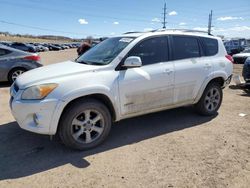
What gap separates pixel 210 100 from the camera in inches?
222

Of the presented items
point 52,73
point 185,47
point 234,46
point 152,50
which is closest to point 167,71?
point 152,50

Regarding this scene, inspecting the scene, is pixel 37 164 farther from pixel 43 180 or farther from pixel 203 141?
pixel 203 141

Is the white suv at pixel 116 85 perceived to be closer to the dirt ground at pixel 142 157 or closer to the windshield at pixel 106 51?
the windshield at pixel 106 51

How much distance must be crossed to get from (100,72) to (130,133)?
134 cm

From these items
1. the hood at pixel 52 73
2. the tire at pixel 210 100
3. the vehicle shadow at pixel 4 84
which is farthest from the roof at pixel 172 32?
the vehicle shadow at pixel 4 84

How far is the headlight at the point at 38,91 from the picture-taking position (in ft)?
12.1

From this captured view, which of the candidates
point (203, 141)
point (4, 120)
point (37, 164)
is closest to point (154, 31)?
point (203, 141)

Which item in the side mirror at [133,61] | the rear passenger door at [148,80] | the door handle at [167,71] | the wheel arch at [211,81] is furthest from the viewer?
the wheel arch at [211,81]

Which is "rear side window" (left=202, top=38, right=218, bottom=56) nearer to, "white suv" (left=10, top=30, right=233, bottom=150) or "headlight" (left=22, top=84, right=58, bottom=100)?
"white suv" (left=10, top=30, right=233, bottom=150)

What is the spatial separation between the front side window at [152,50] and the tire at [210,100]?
1.35 metres

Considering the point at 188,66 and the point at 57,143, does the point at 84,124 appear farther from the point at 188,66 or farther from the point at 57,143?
the point at 188,66

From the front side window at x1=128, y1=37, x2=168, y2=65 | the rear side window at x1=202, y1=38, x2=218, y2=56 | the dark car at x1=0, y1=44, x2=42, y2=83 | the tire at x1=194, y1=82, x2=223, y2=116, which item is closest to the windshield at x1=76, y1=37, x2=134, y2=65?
the front side window at x1=128, y1=37, x2=168, y2=65

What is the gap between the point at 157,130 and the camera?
4.87 meters

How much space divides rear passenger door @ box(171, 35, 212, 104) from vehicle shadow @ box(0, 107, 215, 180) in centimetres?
58
